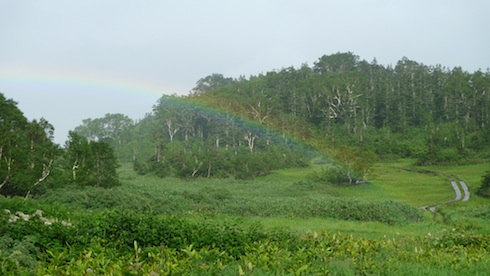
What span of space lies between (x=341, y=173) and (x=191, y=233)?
124ft

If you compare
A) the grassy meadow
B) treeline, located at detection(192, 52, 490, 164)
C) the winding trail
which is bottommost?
the winding trail

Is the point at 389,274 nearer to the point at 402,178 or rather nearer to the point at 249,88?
Result: the point at 402,178

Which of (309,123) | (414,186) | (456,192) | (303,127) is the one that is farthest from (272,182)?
(309,123)

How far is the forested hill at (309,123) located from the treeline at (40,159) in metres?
22.3

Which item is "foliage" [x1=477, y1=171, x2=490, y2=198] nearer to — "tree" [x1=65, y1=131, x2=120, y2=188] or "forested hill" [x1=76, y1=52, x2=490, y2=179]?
"forested hill" [x1=76, y1=52, x2=490, y2=179]

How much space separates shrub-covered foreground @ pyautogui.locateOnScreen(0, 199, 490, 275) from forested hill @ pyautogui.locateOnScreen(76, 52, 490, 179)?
43.2 meters

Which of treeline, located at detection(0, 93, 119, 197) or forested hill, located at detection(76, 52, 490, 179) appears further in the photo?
forested hill, located at detection(76, 52, 490, 179)

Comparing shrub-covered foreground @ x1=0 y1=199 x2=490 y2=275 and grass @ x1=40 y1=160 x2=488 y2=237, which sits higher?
shrub-covered foreground @ x1=0 y1=199 x2=490 y2=275

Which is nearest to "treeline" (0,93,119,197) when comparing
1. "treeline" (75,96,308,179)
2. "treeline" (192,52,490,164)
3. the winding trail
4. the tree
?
the tree

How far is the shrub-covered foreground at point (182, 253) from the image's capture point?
228 inches

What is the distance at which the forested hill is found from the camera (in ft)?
196

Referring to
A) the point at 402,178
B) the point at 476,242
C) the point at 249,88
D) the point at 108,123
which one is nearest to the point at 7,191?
the point at 476,242

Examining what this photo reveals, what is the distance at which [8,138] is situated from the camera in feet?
76.0

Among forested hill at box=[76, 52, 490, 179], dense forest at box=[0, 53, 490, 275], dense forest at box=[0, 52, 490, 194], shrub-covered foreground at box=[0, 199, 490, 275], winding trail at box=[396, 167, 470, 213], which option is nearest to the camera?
shrub-covered foreground at box=[0, 199, 490, 275]
